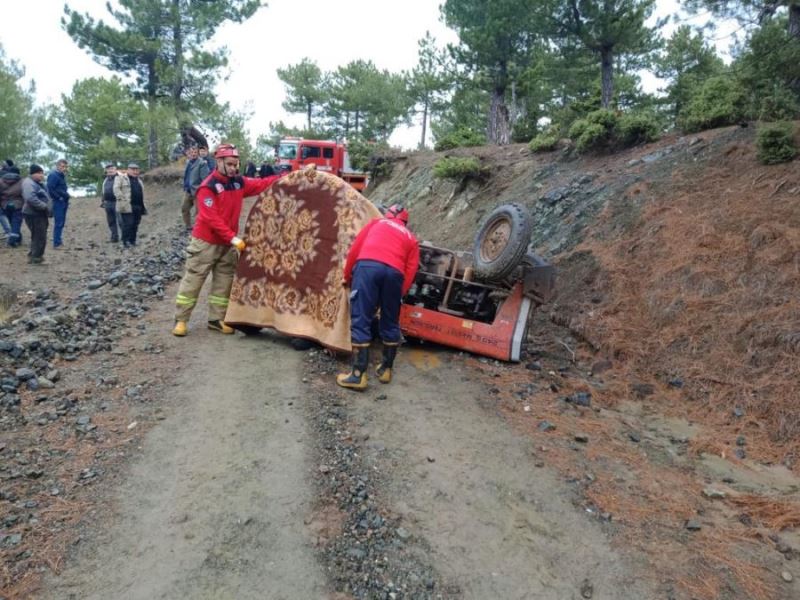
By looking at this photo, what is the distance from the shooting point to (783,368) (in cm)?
524

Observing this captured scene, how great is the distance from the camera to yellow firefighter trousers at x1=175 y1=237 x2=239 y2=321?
626cm

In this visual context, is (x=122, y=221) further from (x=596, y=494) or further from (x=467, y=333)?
(x=596, y=494)

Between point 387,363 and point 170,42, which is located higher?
point 170,42

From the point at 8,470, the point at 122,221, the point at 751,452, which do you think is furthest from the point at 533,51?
the point at 8,470

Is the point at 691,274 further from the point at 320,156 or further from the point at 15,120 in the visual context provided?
the point at 15,120

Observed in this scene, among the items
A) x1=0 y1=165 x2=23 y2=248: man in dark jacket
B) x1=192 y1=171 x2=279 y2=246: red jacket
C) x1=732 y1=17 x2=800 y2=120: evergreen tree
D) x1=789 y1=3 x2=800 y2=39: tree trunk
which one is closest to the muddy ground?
x1=192 y1=171 x2=279 y2=246: red jacket

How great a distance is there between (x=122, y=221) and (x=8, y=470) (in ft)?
33.2

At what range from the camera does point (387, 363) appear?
549cm

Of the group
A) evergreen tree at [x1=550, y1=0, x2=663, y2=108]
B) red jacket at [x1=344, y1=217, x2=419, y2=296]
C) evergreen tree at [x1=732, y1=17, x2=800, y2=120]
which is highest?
evergreen tree at [x1=550, y1=0, x2=663, y2=108]

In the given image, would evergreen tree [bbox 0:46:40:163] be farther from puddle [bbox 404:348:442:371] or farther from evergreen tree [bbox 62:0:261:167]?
puddle [bbox 404:348:442:371]

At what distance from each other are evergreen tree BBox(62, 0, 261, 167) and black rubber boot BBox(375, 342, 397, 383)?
20716 mm

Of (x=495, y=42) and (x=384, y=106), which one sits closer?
(x=495, y=42)

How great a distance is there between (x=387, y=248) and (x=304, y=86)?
40183 millimetres

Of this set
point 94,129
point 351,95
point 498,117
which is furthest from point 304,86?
point 498,117
